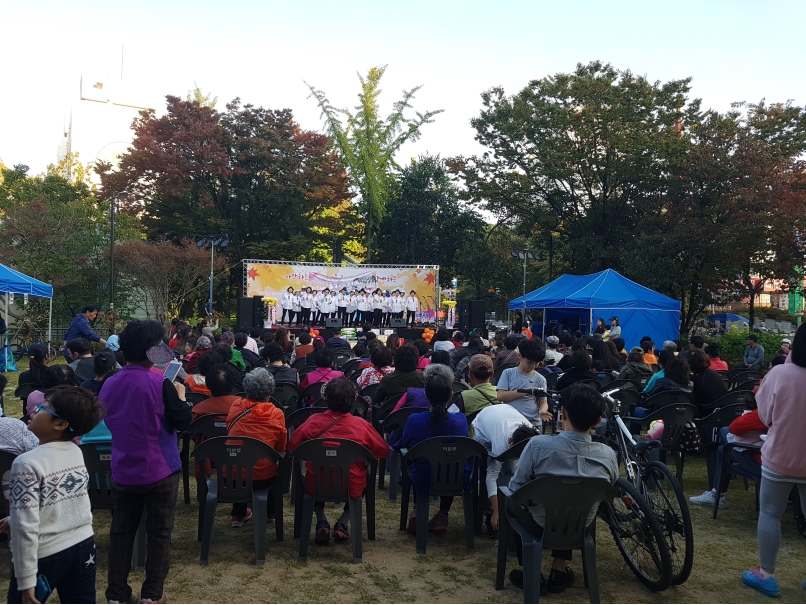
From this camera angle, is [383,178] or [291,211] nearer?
[291,211]

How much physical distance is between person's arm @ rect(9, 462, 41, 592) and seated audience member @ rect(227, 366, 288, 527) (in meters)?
1.82

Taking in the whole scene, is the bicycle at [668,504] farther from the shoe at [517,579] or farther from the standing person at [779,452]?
the shoe at [517,579]

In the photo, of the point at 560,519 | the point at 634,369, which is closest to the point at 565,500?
the point at 560,519

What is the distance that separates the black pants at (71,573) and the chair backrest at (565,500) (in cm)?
174

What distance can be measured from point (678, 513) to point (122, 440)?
2.80 meters

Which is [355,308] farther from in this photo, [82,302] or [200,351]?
[200,351]

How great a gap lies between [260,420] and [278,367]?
7.75ft

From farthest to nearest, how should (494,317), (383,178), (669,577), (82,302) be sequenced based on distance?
(494,317) < (383,178) < (82,302) < (669,577)

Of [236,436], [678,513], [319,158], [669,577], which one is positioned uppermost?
[319,158]

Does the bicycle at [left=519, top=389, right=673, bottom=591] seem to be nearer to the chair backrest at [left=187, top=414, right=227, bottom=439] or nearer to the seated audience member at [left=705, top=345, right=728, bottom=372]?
the chair backrest at [left=187, top=414, right=227, bottom=439]

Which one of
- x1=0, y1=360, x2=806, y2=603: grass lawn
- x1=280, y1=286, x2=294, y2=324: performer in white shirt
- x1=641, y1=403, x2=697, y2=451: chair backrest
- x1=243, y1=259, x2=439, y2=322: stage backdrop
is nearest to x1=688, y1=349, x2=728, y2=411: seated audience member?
x1=641, y1=403, x2=697, y2=451: chair backrest

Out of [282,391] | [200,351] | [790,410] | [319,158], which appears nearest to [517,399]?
[790,410]

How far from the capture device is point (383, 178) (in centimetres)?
3284

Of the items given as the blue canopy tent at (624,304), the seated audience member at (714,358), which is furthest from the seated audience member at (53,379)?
the blue canopy tent at (624,304)
